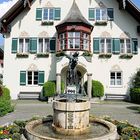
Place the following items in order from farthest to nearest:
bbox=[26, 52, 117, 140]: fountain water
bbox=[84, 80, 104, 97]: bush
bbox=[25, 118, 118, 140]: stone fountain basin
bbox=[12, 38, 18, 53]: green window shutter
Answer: bbox=[12, 38, 18, 53]: green window shutter, bbox=[84, 80, 104, 97]: bush, bbox=[26, 52, 117, 140]: fountain water, bbox=[25, 118, 118, 140]: stone fountain basin

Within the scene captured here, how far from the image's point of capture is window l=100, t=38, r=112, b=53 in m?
24.3

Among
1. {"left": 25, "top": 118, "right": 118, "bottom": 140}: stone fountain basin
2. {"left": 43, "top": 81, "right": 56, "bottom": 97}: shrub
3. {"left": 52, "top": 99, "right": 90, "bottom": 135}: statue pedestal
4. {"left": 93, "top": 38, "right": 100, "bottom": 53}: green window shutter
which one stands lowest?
{"left": 25, "top": 118, "right": 118, "bottom": 140}: stone fountain basin

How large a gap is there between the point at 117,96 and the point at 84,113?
48.8 feet

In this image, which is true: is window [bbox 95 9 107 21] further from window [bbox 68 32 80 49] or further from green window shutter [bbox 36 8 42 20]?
green window shutter [bbox 36 8 42 20]

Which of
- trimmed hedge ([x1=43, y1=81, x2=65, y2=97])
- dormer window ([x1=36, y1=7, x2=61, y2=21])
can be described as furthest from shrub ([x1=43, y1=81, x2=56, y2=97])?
dormer window ([x1=36, y1=7, x2=61, y2=21])

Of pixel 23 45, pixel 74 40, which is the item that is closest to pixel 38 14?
pixel 23 45

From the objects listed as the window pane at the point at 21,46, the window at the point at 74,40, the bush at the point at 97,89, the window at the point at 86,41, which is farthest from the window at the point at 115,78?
the window pane at the point at 21,46

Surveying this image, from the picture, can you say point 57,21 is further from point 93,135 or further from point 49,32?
point 93,135

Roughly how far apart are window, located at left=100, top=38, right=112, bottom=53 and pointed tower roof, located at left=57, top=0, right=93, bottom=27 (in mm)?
2339

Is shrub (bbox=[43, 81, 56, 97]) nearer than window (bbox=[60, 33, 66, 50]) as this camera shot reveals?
Yes

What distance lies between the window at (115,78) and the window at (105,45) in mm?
2331

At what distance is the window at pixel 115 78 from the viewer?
24.3 m

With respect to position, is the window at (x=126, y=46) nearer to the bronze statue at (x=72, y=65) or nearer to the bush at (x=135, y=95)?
the bush at (x=135, y=95)

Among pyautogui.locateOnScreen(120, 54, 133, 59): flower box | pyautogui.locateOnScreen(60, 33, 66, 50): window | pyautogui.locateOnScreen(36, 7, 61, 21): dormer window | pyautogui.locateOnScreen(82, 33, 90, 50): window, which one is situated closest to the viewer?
pyautogui.locateOnScreen(60, 33, 66, 50): window
